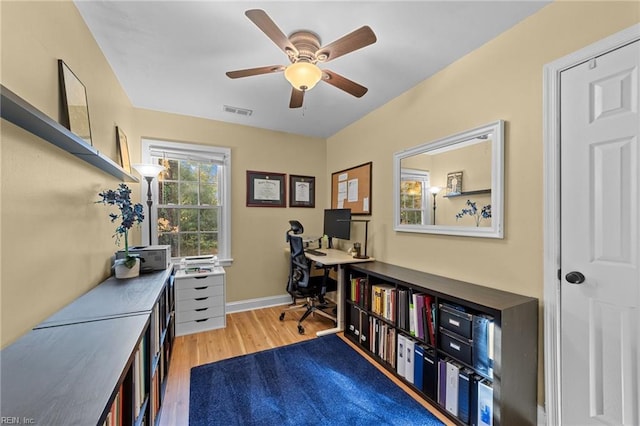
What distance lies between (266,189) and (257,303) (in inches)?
62.0

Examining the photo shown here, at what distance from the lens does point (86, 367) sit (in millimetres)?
840

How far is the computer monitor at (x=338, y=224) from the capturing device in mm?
3145

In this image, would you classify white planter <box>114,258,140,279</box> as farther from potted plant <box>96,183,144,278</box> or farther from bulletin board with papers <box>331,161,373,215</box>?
bulletin board with papers <box>331,161,373,215</box>

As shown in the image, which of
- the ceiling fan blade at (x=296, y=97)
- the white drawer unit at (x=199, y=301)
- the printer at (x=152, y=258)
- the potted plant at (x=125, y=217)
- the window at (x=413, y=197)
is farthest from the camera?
the white drawer unit at (x=199, y=301)

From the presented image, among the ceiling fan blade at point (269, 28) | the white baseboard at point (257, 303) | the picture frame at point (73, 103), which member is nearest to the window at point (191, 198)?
the white baseboard at point (257, 303)

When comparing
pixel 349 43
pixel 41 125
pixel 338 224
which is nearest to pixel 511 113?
pixel 349 43

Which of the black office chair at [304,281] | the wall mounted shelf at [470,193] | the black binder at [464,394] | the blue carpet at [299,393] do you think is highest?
the wall mounted shelf at [470,193]

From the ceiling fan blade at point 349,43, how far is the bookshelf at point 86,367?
180 cm

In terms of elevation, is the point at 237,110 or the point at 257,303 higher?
the point at 237,110

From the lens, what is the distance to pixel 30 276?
3.59ft

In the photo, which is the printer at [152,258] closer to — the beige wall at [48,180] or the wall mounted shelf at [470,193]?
the beige wall at [48,180]

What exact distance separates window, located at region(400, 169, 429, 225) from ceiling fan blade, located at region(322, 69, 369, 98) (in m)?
0.94

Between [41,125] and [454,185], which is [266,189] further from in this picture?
[41,125]

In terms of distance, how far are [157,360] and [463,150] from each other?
102 inches
